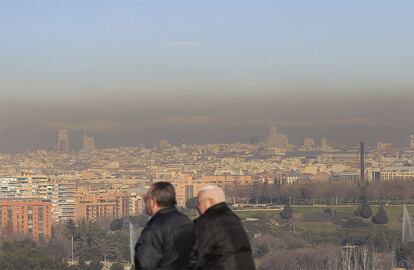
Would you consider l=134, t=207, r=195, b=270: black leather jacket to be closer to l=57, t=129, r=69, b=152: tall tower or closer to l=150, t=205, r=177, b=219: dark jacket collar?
l=150, t=205, r=177, b=219: dark jacket collar

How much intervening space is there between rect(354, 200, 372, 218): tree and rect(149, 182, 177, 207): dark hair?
60724 mm

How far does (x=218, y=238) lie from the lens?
6.28 m

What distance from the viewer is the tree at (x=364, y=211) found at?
219 ft

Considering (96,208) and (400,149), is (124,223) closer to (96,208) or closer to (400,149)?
(96,208)

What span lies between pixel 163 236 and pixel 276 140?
252 ft

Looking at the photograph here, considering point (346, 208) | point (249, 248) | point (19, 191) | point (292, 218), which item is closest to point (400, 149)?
point (346, 208)

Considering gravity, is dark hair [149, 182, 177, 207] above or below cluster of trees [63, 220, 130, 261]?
above

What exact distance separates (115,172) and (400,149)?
65.3 feet

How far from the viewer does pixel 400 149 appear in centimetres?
8425

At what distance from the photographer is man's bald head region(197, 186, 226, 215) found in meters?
6.32

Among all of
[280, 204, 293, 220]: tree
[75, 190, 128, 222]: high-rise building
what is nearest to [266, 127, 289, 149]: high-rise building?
[280, 204, 293, 220]: tree

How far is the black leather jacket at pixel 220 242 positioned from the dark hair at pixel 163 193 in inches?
7.8

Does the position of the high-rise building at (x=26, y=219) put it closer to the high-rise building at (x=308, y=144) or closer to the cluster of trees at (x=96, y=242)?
the cluster of trees at (x=96, y=242)

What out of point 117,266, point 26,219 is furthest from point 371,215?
point 117,266
